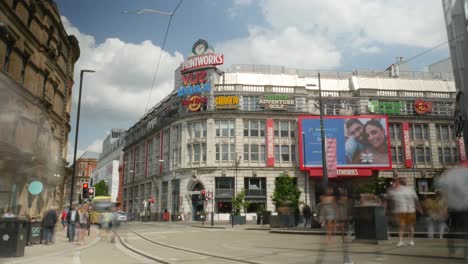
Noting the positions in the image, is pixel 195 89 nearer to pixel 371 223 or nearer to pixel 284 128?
pixel 284 128

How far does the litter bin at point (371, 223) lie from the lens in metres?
12.0

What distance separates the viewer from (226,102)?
180 feet

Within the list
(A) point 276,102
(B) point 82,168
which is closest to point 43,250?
(B) point 82,168

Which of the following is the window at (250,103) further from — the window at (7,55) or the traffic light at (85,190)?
the window at (7,55)

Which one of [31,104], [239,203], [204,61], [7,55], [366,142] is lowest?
[239,203]

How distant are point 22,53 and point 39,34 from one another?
35 cm

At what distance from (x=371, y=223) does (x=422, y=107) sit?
51683 mm

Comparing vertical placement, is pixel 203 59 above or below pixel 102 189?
above

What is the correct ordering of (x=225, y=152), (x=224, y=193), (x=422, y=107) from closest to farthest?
(x=224, y=193) < (x=225, y=152) < (x=422, y=107)

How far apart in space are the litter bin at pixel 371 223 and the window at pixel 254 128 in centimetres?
4210

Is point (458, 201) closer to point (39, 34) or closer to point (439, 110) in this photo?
point (39, 34)

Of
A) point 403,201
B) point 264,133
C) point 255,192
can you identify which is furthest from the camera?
point 264,133

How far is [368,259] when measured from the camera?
8.69 m

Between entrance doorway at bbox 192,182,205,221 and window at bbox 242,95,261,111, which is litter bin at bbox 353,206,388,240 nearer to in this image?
entrance doorway at bbox 192,182,205,221
